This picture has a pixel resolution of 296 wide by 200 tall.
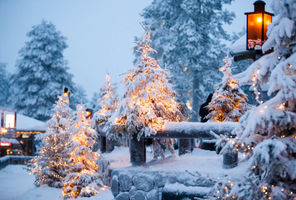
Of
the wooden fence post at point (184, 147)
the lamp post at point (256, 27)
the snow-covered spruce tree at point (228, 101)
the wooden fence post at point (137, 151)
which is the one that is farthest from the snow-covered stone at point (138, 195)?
the lamp post at point (256, 27)

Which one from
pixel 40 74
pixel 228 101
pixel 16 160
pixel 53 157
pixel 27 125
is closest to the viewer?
pixel 228 101

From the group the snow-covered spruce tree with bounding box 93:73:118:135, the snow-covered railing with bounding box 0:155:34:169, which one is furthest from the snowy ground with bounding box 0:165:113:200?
the snow-covered railing with bounding box 0:155:34:169

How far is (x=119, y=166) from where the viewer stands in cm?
978

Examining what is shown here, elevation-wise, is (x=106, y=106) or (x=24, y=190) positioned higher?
(x=106, y=106)

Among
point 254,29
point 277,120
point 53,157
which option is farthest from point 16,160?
point 277,120

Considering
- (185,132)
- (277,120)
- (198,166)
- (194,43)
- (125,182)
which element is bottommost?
(125,182)

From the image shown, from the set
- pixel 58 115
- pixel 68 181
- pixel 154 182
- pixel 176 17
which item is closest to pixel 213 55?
pixel 176 17

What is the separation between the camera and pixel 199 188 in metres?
6.19

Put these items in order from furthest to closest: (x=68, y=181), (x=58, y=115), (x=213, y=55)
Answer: (x=213, y=55) < (x=58, y=115) < (x=68, y=181)

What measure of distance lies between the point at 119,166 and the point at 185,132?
3757 millimetres

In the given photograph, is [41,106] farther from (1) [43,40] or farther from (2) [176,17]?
(2) [176,17]

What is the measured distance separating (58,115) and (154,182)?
779 cm

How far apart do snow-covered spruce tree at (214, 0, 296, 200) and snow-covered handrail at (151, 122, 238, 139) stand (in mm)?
2506

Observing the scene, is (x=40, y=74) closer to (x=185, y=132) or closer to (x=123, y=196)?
(x=123, y=196)
